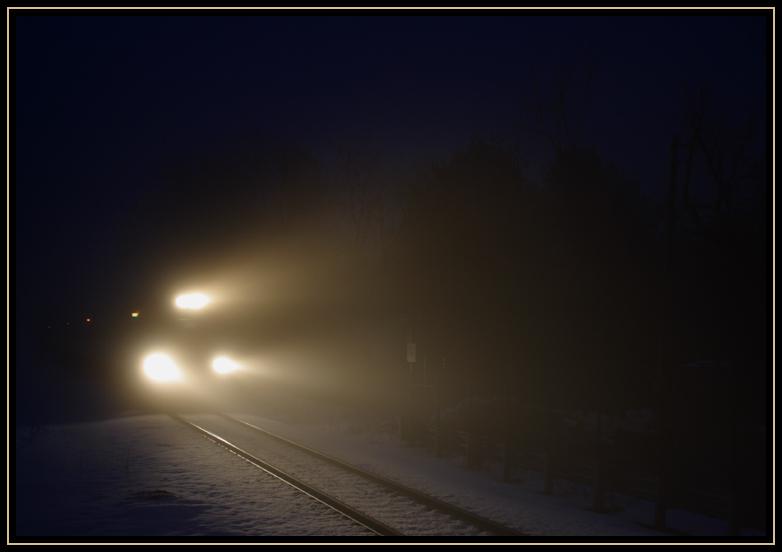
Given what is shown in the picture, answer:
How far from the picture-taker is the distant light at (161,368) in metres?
46.8

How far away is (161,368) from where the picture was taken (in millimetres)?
49750

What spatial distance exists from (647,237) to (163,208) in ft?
127

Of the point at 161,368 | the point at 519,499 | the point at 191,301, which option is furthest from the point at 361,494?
the point at 161,368

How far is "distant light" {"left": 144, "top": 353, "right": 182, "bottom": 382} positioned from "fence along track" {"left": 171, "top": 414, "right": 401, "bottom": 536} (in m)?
26.9

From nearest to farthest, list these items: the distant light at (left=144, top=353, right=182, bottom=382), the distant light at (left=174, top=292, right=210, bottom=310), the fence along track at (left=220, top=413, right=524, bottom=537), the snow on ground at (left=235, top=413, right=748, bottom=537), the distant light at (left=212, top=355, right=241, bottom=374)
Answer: the fence along track at (left=220, top=413, right=524, bottom=537) < the snow on ground at (left=235, top=413, right=748, bottom=537) < the distant light at (left=174, top=292, right=210, bottom=310) < the distant light at (left=212, top=355, right=241, bottom=374) < the distant light at (left=144, top=353, right=182, bottom=382)

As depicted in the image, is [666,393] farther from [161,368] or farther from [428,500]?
[161,368]

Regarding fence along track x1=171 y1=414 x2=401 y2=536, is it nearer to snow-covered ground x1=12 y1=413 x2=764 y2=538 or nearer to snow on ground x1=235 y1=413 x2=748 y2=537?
snow-covered ground x1=12 y1=413 x2=764 y2=538

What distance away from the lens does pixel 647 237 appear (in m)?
30.8

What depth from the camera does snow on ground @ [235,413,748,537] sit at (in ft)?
41.1

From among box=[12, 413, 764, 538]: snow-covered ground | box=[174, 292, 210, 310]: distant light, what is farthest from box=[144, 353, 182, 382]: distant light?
box=[12, 413, 764, 538]: snow-covered ground

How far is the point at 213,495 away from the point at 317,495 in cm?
206

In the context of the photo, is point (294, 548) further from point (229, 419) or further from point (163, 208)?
point (163, 208)

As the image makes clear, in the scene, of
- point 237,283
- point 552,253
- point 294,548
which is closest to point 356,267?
point 237,283

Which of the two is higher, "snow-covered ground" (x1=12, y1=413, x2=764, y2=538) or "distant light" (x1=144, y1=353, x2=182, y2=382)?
"snow-covered ground" (x1=12, y1=413, x2=764, y2=538)
